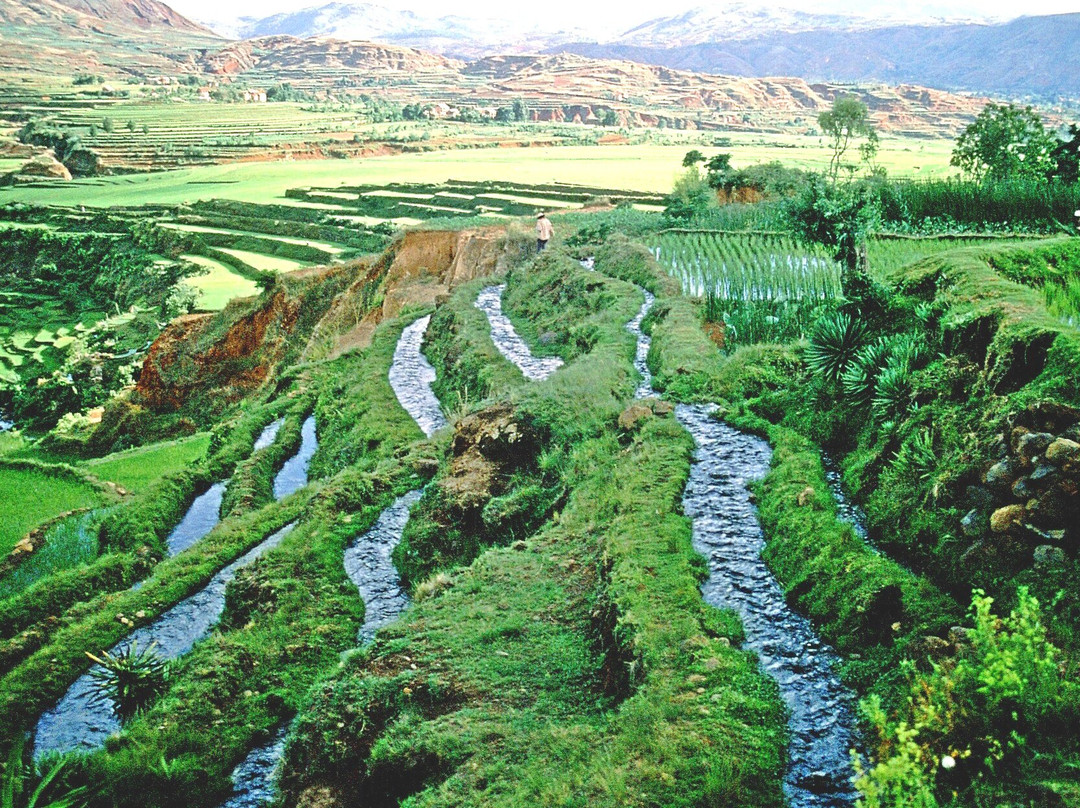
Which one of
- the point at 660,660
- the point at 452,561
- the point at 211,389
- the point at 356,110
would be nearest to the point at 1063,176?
the point at 452,561

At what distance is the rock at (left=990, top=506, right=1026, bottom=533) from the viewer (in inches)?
249

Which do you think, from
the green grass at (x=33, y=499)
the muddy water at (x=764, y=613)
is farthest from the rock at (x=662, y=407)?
the green grass at (x=33, y=499)

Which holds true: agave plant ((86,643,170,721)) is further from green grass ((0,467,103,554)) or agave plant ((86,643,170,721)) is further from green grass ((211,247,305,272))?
green grass ((211,247,305,272))

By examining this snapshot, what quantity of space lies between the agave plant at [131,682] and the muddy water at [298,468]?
706cm

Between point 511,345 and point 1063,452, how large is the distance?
1637 cm

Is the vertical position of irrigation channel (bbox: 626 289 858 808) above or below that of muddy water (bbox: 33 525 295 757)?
above

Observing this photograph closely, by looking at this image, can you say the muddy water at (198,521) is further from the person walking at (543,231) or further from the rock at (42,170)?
the rock at (42,170)

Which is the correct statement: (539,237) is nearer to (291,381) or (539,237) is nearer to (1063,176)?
(291,381)

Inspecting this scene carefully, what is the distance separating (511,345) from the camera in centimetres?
2164

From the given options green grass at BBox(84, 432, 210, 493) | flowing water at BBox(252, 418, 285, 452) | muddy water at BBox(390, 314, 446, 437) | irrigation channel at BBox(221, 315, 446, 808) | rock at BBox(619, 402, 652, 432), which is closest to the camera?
irrigation channel at BBox(221, 315, 446, 808)

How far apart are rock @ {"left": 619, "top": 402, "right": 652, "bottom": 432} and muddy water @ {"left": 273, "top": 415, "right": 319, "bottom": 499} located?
920 centimetres

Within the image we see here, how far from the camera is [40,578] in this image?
17094mm

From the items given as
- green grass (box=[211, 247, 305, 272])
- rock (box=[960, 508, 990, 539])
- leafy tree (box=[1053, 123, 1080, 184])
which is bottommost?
green grass (box=[211, 247, 305, 272])

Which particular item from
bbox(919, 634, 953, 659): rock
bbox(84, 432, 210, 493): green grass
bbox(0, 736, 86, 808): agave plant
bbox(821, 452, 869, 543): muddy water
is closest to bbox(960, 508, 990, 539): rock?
bbox(919, 634, 953, 659): rock
